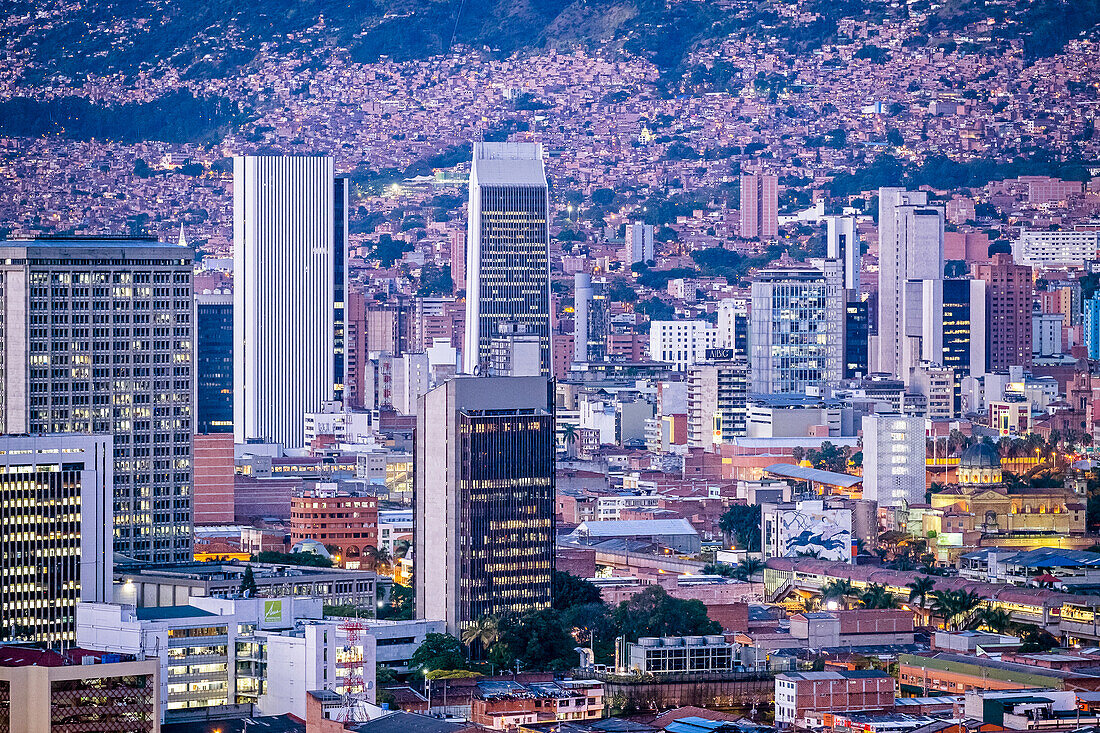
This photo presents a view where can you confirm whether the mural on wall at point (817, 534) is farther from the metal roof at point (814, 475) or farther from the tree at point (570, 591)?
the tree at point (570, 591)

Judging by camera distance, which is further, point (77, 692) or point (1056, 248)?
point (1056, 248)

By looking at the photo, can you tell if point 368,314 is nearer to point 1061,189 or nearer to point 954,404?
point 954,404

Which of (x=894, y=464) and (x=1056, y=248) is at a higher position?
(x=1056, y=248)

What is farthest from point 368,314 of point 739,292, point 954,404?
point 954,404

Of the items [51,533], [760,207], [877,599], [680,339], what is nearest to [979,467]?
[877,599]

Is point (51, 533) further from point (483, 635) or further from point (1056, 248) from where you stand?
point (1056, 248)
